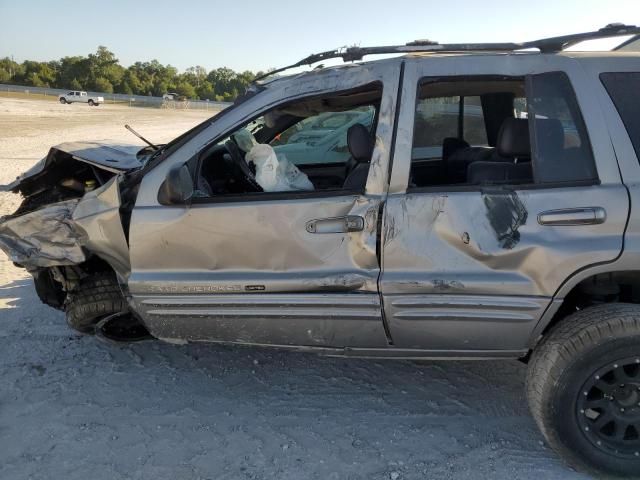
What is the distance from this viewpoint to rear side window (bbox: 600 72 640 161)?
260cm

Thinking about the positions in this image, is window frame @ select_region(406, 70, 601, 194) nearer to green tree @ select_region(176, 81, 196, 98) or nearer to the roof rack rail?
the roof rack rail

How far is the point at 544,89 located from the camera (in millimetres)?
2707

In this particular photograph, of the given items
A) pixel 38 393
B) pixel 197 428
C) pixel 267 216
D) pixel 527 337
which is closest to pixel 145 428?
pixel 197 428

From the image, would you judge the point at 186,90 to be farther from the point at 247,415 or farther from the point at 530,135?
the point at 530,135

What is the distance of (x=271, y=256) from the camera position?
288cm

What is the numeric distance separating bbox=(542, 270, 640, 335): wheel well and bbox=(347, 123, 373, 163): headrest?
1247 millimetres

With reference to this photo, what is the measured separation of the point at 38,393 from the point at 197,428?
1.11 meters

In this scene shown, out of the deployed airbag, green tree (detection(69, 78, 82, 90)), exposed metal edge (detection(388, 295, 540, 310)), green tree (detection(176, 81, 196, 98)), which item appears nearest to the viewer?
exposed metal edge (detection(388, 295, 540, 310))

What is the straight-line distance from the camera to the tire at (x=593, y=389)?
8.35ft

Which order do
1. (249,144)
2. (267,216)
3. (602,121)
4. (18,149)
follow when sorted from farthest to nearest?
(18,149) < (249,144) < (267,216) < (602,121)

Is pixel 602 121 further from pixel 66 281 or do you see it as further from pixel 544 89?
pixel 66 281

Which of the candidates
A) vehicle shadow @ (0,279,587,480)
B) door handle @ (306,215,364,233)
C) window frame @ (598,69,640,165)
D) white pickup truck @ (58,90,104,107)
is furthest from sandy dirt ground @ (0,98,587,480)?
white pickup truck @ (58,90,104,107)

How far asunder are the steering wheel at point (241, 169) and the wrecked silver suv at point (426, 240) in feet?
0.64

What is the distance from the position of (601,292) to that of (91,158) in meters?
3.07
